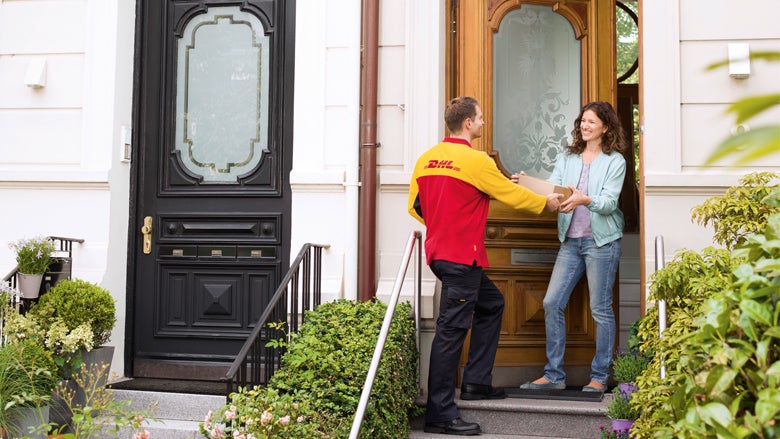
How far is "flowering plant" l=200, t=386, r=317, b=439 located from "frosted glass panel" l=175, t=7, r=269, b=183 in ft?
7.49

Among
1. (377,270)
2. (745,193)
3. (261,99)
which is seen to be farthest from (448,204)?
(261,99)

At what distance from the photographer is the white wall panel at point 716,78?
5.06m

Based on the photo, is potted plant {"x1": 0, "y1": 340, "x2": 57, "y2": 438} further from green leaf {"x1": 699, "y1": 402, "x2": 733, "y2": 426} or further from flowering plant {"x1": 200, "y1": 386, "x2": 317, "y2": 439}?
green leaf {"x1": 699, "y1": 402, "x2": 733, "y2": 426}

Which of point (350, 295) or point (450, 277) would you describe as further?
point (350, 295)

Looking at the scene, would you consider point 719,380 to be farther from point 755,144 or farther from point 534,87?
point 534,87

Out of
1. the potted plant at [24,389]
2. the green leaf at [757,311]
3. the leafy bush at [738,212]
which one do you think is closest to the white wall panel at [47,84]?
the potted plant at [24,389]

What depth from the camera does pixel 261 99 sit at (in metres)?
5.84

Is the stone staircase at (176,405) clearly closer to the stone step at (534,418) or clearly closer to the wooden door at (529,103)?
the stone step at (534,418)

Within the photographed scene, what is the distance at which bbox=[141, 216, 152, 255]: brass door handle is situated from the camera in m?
5.86

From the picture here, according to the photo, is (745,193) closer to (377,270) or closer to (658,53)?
(658,53)

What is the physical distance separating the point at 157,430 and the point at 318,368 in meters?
1.31

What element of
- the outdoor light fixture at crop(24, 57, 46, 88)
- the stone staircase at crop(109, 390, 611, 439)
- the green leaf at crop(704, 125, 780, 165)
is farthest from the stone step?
the green leaf at crop(704, 125, 780, 165)

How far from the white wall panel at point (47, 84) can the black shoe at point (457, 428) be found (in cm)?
333

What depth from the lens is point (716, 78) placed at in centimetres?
506
